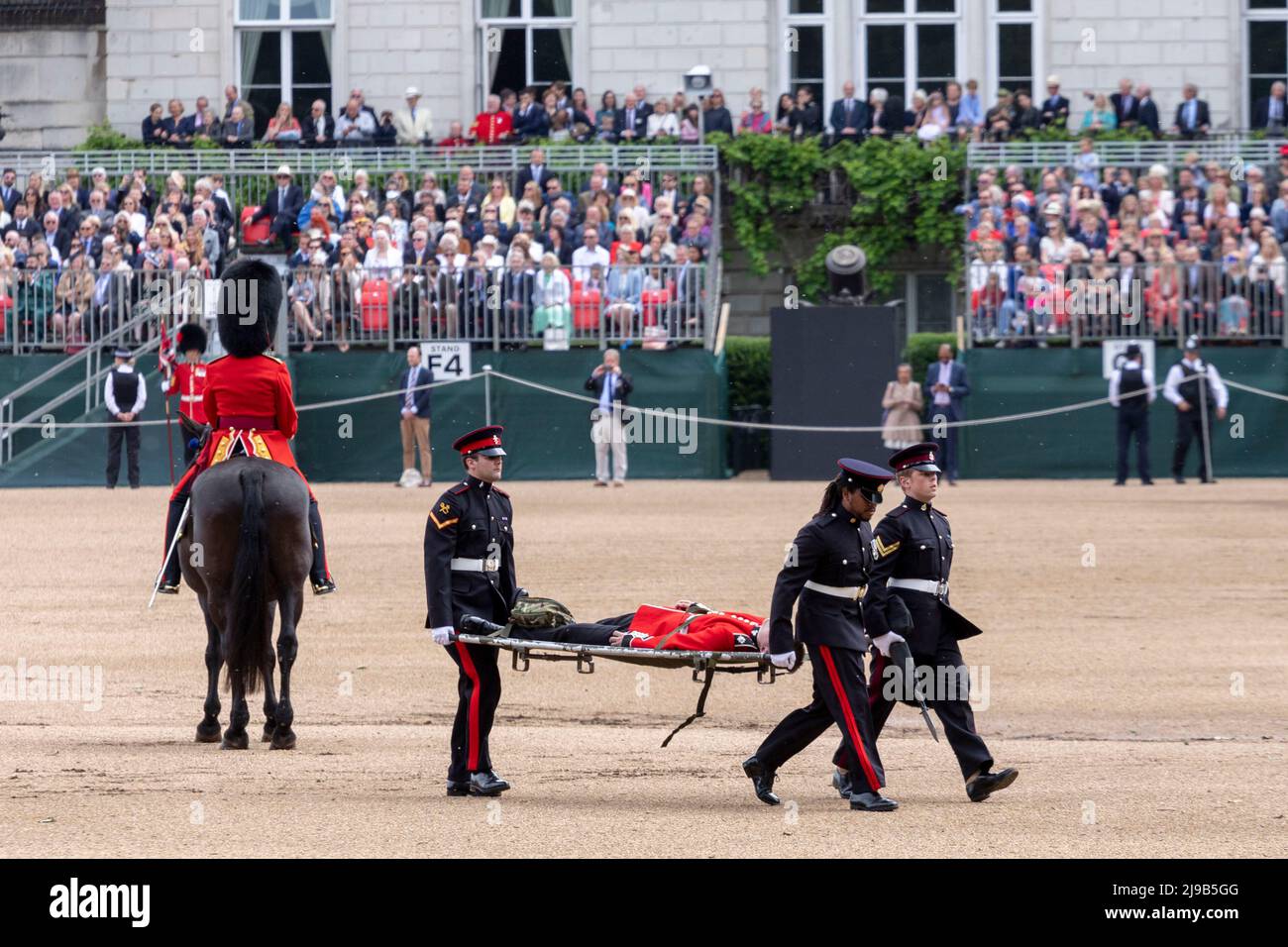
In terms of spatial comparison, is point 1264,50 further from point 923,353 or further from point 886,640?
point 886,640

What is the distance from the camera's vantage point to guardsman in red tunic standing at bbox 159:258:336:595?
37.9ft

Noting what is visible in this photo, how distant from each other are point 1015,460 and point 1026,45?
375 inches

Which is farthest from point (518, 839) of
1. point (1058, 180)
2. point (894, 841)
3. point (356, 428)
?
point (1058, 180)

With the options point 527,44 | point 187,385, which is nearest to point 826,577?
point 187,385

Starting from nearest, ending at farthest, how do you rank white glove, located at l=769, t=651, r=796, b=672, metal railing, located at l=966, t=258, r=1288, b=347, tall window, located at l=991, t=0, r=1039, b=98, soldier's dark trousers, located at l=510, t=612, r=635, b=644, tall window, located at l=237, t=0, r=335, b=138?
white glove, located at l=769, t=651, r=796, b=672
soldier's dark trousers, located at l=510, t=612, r=635, b=644
metal railing, located at l=966, t=258, r=1288, b=347
tall window, located at l=991, t=0, r=1039, b=98
tall window, located at l=237, t=0, r=335, b=138

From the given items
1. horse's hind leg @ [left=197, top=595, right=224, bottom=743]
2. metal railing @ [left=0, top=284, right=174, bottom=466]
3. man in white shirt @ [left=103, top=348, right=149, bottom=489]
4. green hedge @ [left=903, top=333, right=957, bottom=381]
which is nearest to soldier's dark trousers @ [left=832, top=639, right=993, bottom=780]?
horse's hind leg @ [left=197, top=595, right=224, bottom=743]

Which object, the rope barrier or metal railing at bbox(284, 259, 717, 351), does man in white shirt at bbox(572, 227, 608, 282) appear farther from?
A: the rope barrier

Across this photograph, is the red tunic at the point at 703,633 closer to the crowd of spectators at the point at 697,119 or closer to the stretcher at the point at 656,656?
the stretcher at the point at 656,656

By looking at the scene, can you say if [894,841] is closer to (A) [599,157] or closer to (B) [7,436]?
(B) [7,436]

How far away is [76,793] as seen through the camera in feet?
32.3

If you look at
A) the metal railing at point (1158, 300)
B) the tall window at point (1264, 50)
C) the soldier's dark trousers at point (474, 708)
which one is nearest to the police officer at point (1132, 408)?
the metal railing at point (1158, 300)

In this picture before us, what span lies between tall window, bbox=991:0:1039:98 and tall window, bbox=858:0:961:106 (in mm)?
709

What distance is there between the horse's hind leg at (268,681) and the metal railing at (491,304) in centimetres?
1808

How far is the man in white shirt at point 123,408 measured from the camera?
28.2m
